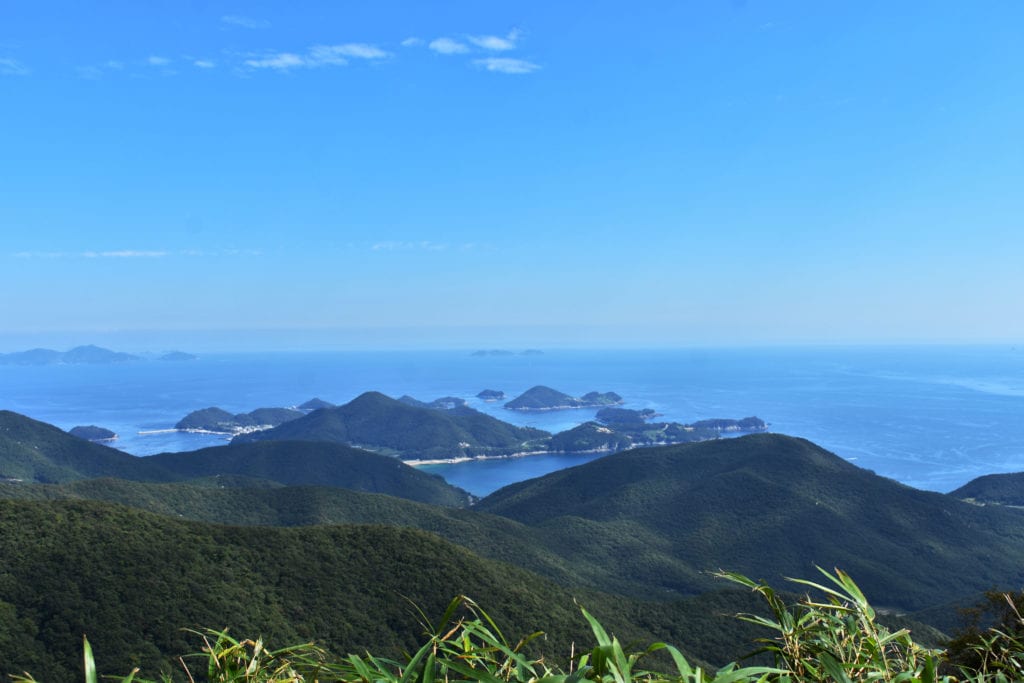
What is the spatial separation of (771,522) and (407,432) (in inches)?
4230

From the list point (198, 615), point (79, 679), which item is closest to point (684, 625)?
point (198, 615)

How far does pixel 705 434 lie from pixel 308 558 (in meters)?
145

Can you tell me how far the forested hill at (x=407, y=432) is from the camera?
155 meters

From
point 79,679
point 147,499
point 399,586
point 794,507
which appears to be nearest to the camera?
point 79,679

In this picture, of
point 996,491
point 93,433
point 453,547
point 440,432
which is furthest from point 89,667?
point 93,433

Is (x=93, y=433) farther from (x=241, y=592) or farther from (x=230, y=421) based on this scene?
(x=241, y=592)

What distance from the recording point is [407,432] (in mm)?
164000

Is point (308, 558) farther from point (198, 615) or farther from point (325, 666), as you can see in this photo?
point (325, 666)

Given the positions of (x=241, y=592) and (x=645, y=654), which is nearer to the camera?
(x=645, y=654)

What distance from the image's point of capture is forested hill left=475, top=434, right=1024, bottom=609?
61.3m

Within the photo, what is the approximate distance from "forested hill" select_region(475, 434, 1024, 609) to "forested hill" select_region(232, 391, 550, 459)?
6084 centimetres

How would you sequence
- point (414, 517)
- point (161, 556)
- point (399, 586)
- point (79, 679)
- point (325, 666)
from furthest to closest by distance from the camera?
1. point (414, 517)
2. point (399, 586)
3. point (161, 556)
4. point (79, 679)
5. point (325, 666)

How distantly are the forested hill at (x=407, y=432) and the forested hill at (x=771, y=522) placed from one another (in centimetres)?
6084

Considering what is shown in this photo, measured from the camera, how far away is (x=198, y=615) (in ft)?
90.0
